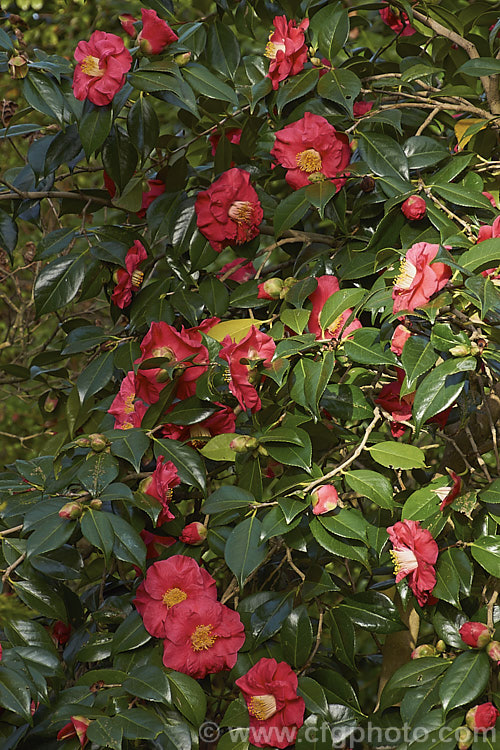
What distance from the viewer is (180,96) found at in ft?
3.20

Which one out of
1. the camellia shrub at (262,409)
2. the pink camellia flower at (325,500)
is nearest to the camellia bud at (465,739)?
the camellia shrub at (262,409)

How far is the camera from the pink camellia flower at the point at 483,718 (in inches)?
30.2

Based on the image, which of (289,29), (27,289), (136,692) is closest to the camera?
(136,692)

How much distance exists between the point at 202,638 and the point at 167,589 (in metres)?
0.08

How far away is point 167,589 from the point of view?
3.07ft

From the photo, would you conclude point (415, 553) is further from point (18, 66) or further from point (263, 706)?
point (18, 66)

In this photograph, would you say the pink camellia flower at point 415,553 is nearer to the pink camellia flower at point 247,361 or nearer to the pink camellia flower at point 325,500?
the pink camellia flower at point 325,500

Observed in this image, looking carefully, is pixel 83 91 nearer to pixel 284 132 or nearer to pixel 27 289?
pixel 284 132

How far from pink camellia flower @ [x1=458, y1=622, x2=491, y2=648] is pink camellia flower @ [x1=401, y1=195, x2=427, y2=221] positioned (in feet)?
1.55

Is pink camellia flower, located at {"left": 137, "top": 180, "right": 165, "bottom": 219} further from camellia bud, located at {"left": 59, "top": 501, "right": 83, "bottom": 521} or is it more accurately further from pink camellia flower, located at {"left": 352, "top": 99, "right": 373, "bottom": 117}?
camellia bud, located at {"left": 59, "top": 501, "right": 83, "bottom": 521}

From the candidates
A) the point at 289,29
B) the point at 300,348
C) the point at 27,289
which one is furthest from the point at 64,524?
the point at 27,289

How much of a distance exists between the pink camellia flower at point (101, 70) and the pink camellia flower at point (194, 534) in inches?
21.4

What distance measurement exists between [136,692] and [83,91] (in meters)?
0.71

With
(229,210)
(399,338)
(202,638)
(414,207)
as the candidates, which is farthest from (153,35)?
(202,638)
